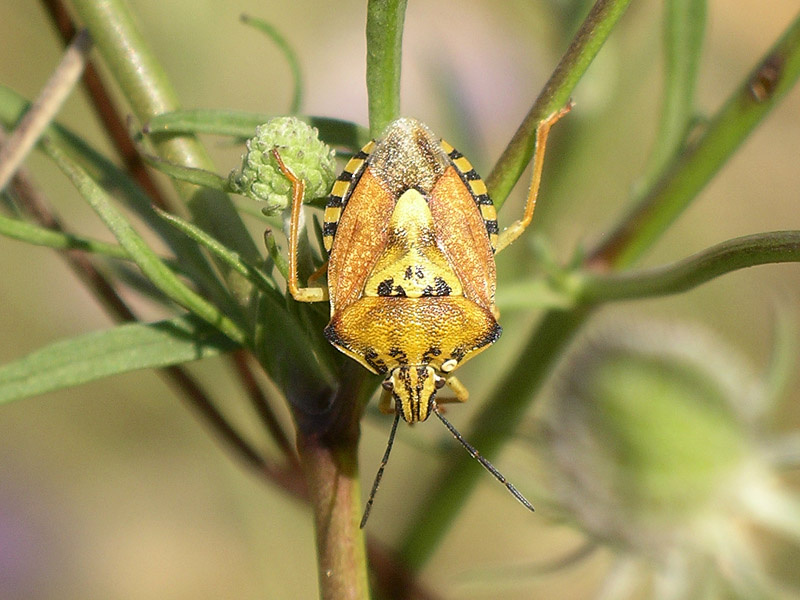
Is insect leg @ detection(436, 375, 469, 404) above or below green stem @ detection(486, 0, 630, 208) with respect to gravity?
below

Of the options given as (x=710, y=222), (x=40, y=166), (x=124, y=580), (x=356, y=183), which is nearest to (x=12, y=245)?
(x=40, y=166)

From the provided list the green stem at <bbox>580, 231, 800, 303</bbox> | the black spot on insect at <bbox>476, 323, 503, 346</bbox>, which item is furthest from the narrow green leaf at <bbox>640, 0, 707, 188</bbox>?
the black spot on insect at <bbox>476, 323, 503, 346</bbox>

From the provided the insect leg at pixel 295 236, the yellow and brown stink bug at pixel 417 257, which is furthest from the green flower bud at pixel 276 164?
the yellow and brown stink bug at pixel 417 257

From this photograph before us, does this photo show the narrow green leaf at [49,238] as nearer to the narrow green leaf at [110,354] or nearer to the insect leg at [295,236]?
the narrow green leaf at [110,354]

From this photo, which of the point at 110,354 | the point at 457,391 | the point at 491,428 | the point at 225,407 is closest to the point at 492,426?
the point at 491,428

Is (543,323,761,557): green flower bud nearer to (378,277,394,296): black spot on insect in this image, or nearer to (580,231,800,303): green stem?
(580,231,800,303): green stem

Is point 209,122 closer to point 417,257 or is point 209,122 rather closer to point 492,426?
point 417,257
